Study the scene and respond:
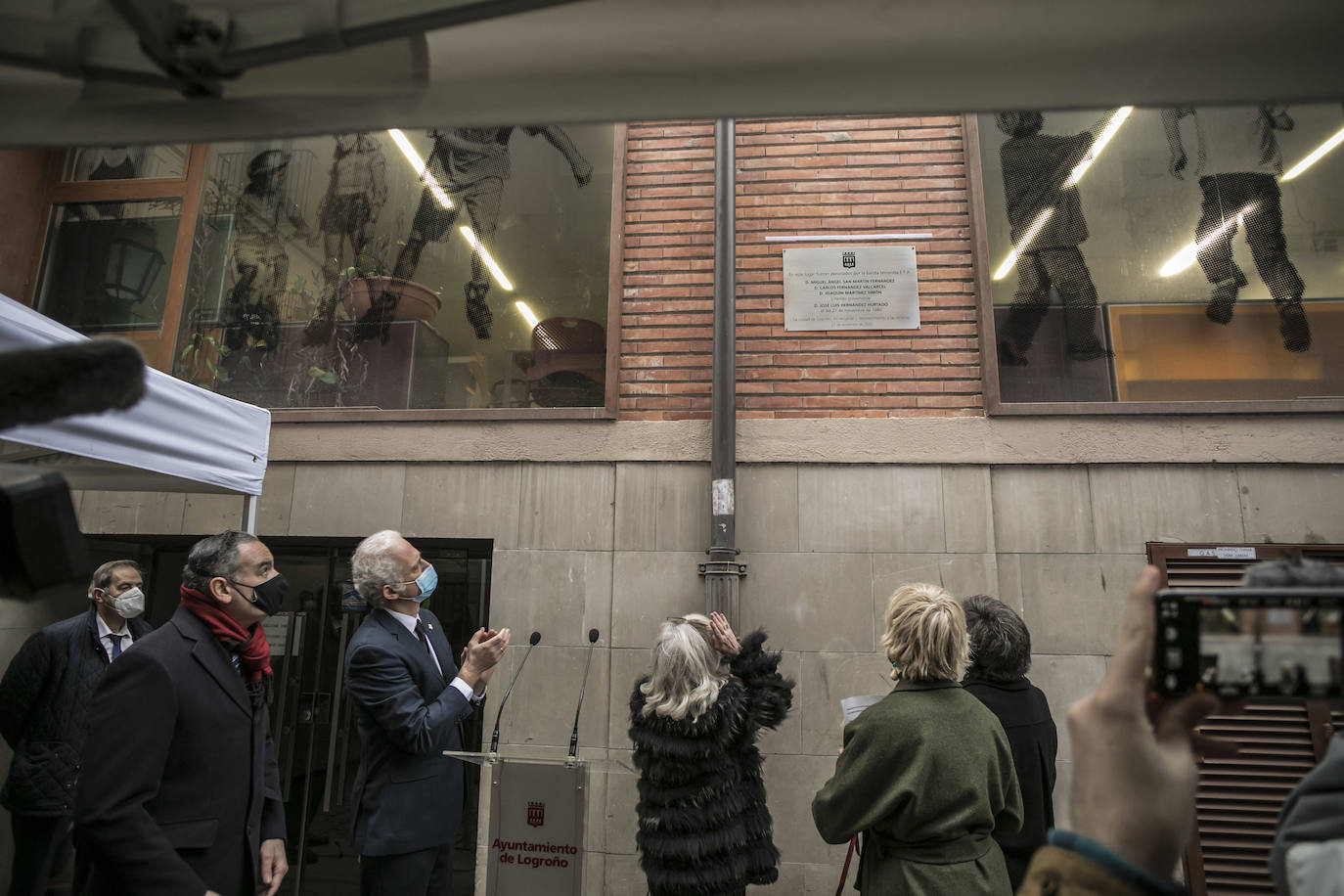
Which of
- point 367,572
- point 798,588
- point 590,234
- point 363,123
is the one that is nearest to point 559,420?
point 590,234

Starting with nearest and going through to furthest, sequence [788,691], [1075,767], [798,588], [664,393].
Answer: [1075,767] → [788,691] → [798,588] → [664,393]

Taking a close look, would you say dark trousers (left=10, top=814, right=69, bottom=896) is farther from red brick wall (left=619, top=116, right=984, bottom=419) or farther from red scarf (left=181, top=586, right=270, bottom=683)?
red brick wall (left=619, top=116, right=984, bottom=419)

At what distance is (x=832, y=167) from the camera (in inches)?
237

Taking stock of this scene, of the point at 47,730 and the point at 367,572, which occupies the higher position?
the point at 367,572

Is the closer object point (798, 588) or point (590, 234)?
point (798, 588)

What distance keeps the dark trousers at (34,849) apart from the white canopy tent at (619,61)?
15.0 feet

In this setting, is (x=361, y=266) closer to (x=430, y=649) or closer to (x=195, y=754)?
(x=430, y=649)

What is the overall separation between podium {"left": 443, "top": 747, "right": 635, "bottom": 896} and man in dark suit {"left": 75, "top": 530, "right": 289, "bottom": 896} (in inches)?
42.1

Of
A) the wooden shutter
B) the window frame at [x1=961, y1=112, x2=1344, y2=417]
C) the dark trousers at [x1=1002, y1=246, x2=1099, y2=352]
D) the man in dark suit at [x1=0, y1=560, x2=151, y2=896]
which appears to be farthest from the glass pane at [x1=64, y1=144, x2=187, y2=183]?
the wooden shutter

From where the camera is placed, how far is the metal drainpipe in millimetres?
5301

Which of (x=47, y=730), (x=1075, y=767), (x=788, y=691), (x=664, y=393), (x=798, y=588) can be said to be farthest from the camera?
(x=664, y=393)

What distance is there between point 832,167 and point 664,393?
2.11 metres

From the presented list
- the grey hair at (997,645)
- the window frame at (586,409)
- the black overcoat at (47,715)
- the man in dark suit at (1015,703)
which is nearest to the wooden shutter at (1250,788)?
the man in dark suit at (1015,703)

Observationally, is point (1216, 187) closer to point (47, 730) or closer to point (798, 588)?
point (798, 588)
